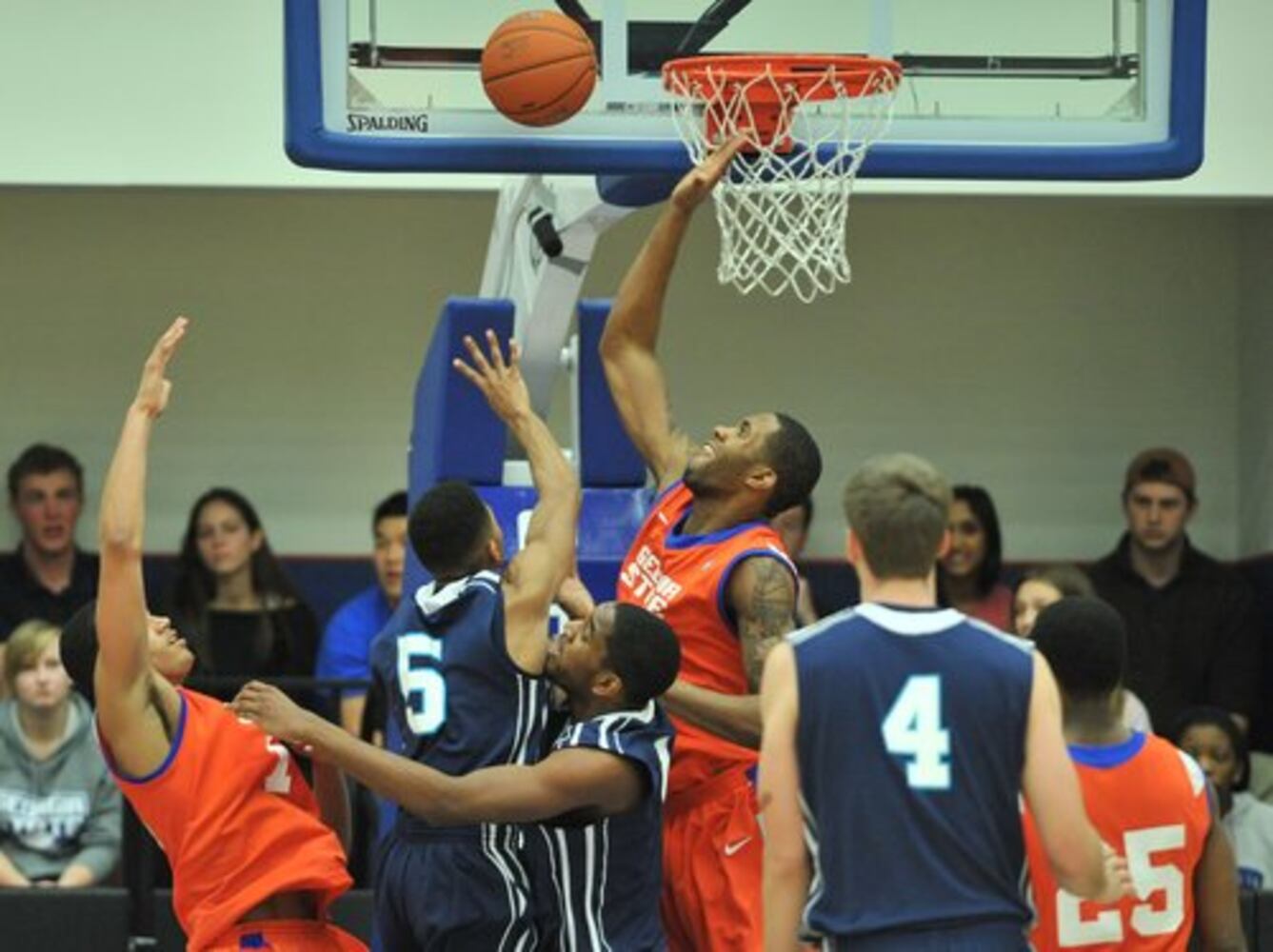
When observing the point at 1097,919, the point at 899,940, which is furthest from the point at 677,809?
the point at 899,940

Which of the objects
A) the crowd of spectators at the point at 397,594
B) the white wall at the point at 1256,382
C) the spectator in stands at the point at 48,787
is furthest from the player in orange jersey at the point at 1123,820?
the white wall at the point at 1256,382

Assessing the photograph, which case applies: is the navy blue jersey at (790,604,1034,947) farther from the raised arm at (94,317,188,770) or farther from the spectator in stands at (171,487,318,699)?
the spectator in stands at (171,487,318,699)

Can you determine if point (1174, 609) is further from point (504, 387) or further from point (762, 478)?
point (504, 387)

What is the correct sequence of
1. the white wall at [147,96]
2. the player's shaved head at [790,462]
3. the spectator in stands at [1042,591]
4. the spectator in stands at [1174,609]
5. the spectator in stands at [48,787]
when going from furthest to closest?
1. the spectator in stands at [1174,609]
2. the white wall at [147,96]
3. the spectator in stands at [48,787]
4. the spectator in stands at [1042,591]
5. the player's shaved head at [790,462]

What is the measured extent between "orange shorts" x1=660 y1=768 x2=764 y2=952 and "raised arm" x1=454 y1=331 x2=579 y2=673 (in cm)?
61

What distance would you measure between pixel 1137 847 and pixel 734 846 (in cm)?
118

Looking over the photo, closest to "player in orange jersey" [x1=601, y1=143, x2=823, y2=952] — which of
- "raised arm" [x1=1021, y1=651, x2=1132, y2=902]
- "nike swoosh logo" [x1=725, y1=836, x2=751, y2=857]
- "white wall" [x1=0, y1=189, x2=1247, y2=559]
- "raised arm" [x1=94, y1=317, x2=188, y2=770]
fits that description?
"nike swoosh logo" [x1=725, y1=836, x2=751, y2=857]

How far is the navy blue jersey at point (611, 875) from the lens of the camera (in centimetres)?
600

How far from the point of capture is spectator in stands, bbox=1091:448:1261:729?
32.9 feet

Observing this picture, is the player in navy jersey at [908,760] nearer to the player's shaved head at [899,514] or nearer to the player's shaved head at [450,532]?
the player's shaved head at [899,514]

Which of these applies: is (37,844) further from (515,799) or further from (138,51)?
(515,799)

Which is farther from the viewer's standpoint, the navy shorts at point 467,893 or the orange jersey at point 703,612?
the orange jersey at point 703,612

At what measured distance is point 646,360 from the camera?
7.01 meters

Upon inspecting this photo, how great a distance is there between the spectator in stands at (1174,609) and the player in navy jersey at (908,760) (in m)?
5.18
